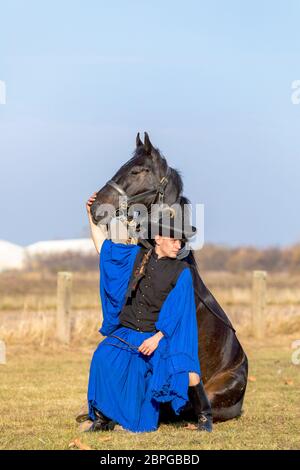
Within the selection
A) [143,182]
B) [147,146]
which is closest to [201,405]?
[143,182]

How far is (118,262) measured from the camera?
742 cm

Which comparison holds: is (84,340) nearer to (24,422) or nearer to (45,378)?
(45,378)

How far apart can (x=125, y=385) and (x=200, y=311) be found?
38.4 inches

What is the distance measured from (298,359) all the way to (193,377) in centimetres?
654

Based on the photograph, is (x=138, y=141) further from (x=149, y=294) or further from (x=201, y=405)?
(x=201, y=405)

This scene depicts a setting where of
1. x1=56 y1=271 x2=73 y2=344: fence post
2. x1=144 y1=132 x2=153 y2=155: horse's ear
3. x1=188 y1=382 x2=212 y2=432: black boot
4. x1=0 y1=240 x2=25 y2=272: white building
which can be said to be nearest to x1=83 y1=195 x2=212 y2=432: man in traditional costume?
x1=188 y1=382 x2=212 y2=432: black boot

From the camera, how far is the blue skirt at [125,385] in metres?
7.25

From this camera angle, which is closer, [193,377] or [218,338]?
[193,377]

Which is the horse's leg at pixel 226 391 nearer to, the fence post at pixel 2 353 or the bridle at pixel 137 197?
the bridle at pixel 137 197

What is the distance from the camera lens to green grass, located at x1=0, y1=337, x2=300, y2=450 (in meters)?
6.73

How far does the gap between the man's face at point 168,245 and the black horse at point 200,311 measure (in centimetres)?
32

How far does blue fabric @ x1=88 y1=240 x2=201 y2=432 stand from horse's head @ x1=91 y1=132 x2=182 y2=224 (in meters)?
0.38

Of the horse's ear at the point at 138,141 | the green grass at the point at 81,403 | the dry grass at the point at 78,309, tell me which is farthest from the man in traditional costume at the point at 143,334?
the dry grass at the point at 78,309
